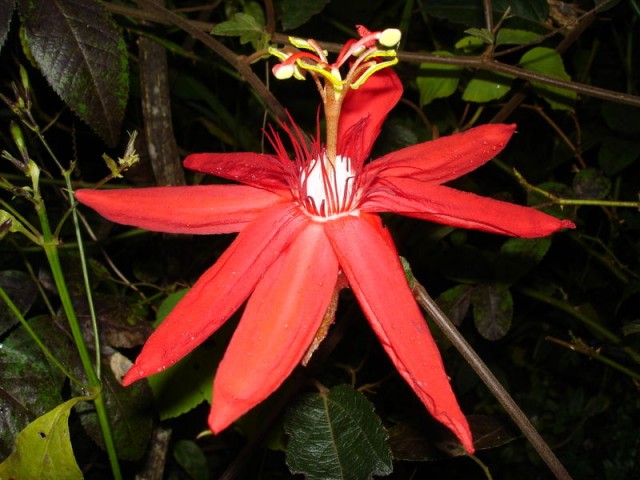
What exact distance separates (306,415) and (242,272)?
14.9 inches

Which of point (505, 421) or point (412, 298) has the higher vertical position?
point (412, 298)

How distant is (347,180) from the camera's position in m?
0.83

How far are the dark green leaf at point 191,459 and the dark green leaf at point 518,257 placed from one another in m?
0.88

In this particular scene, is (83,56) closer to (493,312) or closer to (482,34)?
(482,34)

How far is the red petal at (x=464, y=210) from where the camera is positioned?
74 cm

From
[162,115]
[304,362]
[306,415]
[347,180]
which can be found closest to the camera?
[304,362]

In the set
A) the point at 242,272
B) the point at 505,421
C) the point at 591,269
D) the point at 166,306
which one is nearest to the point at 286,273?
the point at 242,272

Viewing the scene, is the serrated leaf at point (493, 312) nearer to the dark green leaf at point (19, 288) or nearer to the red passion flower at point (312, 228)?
the red passion flower at point (312, 228)

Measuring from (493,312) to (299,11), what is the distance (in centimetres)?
74

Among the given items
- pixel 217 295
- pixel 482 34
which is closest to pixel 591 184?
pixel 482 34

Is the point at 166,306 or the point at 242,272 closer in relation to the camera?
the point at 242,272

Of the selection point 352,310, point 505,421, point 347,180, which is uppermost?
point 347,180

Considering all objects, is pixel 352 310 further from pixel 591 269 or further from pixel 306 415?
pixel 591 269

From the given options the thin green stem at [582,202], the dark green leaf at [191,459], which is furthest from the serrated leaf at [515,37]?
the dark green leaf at [191,459]
